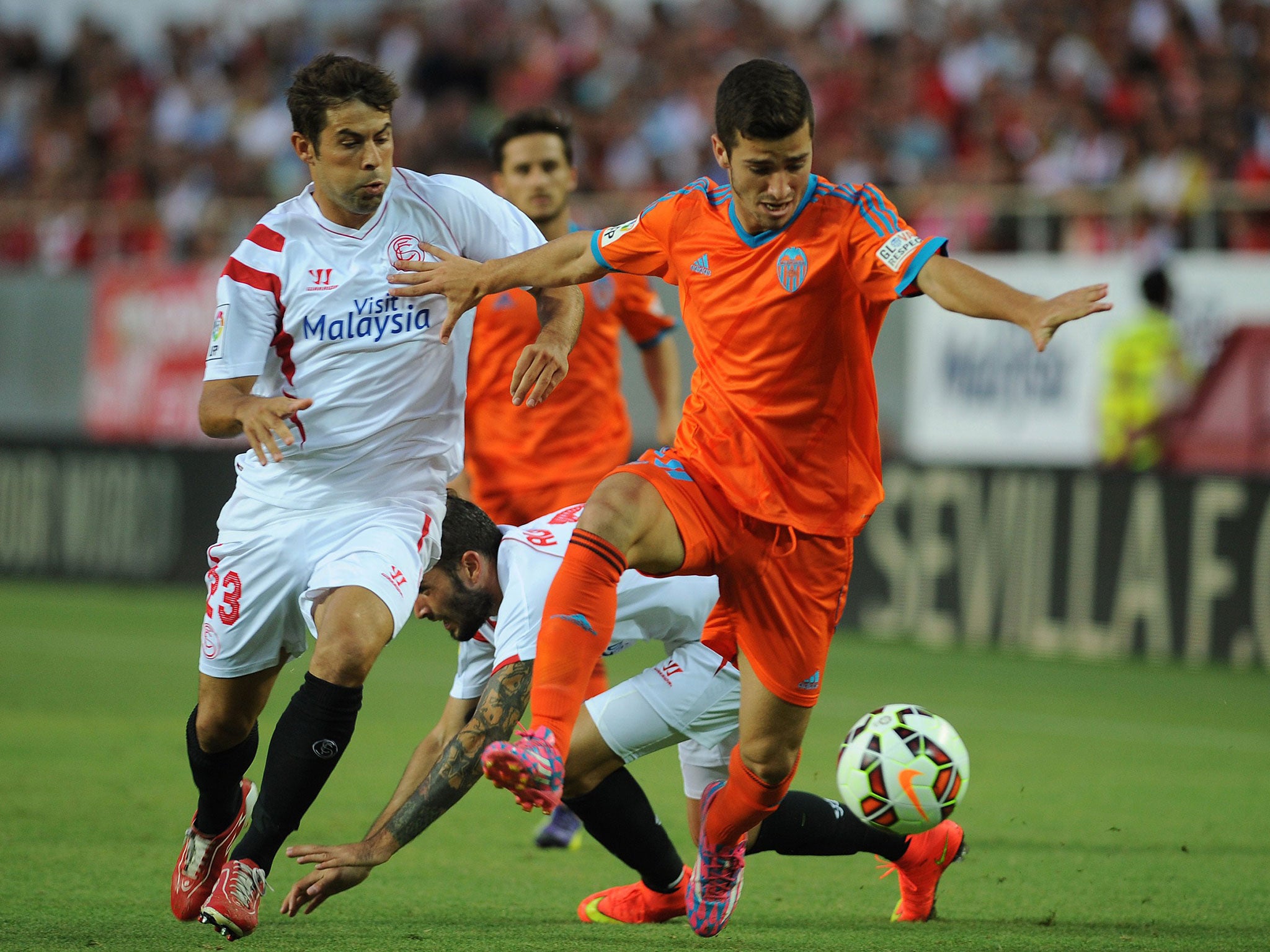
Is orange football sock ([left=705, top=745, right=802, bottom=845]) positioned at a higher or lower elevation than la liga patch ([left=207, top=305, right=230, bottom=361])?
lower

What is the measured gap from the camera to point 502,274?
4.88 m

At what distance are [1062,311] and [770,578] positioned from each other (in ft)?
4.23

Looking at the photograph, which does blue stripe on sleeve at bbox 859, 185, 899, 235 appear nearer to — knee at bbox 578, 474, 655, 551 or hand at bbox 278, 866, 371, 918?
knee at bbox 578, 474, 655, 551

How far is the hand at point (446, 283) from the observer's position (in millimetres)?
4879

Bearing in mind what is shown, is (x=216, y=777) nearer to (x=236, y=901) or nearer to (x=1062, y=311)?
(x=236, y=901)

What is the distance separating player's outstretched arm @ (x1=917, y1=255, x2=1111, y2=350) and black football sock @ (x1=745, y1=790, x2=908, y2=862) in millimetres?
1775

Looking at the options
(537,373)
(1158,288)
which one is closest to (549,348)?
(537,373)

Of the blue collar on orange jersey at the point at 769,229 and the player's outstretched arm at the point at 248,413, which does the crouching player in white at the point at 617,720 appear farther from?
the blue collar on orange jersey at the point at 769,229

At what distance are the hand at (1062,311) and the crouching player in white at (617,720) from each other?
1.67 m

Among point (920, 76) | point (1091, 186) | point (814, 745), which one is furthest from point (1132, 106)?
point (814, 745)

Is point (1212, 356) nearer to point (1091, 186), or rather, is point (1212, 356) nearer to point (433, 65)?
point (1091, 186)

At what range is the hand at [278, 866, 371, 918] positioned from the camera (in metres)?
4.48

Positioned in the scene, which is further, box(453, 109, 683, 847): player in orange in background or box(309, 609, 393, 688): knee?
box(453, 109, 683, 847): player in orange in background

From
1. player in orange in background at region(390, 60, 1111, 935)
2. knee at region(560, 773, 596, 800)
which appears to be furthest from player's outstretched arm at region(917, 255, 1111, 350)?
knee at region(560, 773, 596, 800)
